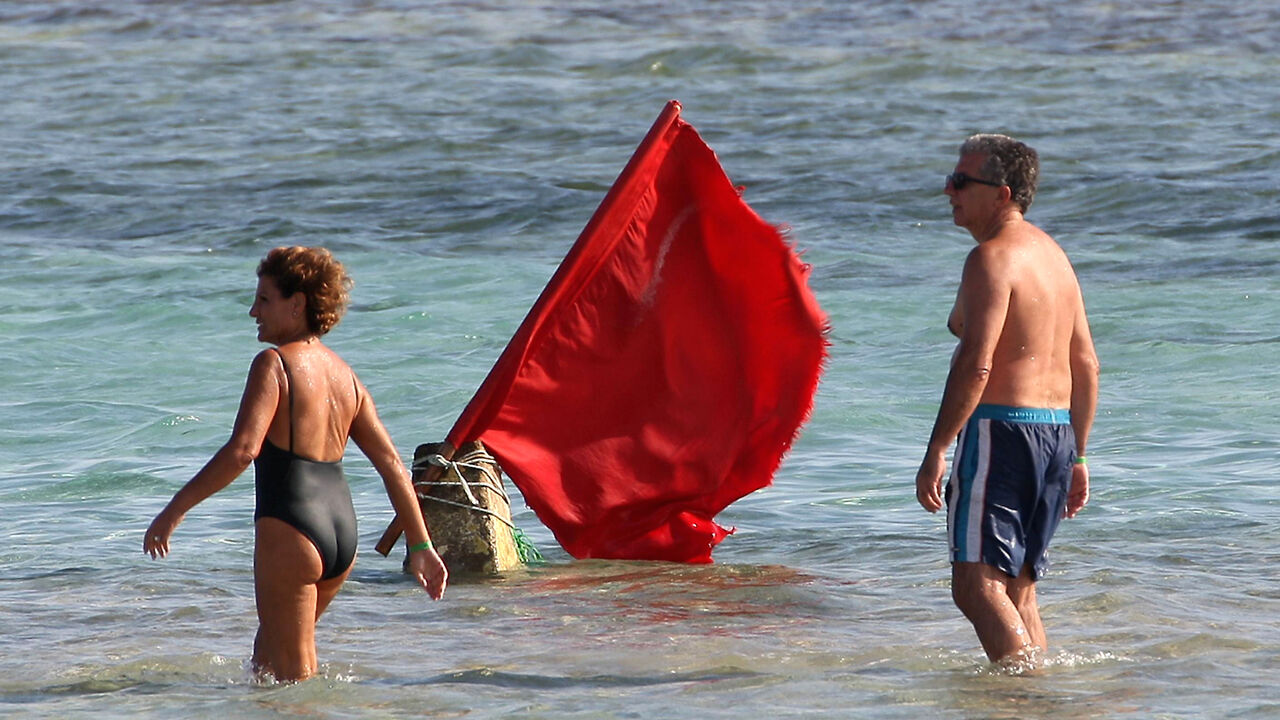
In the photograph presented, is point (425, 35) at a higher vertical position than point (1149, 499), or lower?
higher

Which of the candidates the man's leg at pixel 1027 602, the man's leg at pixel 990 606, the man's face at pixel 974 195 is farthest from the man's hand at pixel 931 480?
the man's face at pixel 974 195

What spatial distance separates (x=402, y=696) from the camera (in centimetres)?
610

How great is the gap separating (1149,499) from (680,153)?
10.7 feet

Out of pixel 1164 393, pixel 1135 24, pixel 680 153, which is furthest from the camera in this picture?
pixel 1135 24

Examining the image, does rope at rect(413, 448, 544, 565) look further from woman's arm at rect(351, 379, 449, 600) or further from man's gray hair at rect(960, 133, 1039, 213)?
man's gray hair at rect(960, 133, 1039, 213)

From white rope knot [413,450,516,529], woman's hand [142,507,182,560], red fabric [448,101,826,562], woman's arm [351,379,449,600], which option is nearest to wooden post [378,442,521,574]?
white rope knot [413,450,516,529]

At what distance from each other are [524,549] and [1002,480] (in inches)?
126

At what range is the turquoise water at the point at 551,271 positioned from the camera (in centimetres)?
652

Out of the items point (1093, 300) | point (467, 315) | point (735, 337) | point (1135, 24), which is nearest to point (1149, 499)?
point (735, 337)

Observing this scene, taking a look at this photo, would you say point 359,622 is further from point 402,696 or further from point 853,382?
point 853,382

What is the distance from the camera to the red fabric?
7.90m

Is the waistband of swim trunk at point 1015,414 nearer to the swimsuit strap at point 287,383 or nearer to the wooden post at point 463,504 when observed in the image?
the swimsuit strap at point 287,383

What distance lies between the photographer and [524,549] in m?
8.17

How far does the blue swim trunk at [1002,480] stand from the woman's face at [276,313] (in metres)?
2.06
